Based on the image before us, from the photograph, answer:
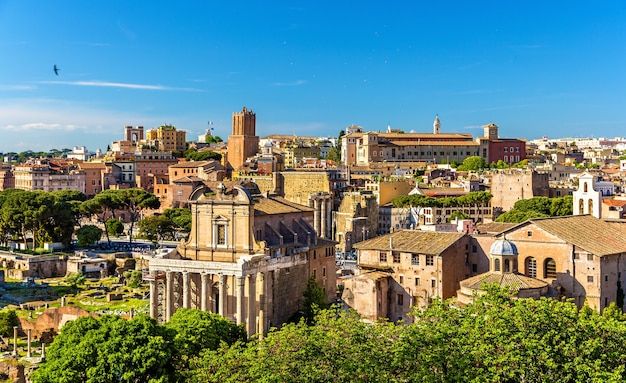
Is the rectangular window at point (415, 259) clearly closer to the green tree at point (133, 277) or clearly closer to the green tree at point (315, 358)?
the green tree at point (315, 358)

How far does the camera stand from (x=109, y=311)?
59219 millimetres

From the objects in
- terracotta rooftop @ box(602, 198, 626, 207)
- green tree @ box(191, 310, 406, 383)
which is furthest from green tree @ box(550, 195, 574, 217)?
green tree @ box(191, 310, 406, 383)

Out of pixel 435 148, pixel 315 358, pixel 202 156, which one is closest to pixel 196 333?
pixel 315 358

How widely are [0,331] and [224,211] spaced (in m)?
19.2

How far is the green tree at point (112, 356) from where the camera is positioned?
3075 centimetres

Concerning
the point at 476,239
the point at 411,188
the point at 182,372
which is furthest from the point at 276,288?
the point at 411,188

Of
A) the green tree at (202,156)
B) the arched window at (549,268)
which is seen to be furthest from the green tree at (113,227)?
the arched window at (549,268)

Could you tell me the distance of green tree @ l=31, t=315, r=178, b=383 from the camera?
101ft

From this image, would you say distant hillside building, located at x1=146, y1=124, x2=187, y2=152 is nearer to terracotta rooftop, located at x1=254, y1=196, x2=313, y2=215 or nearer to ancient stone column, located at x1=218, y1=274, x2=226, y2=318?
terracotta rooftop, located at x1=254, y1=196, x2=313, y2=215

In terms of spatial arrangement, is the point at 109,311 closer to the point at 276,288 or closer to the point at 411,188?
the point at 276,288

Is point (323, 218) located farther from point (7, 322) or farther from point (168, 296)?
point (168, 296)

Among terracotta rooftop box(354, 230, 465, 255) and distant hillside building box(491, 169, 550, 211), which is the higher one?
distant hillside building box(491, 169, 550, 211)

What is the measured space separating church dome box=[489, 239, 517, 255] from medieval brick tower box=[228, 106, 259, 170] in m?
99.2

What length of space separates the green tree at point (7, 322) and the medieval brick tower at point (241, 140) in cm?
8621
